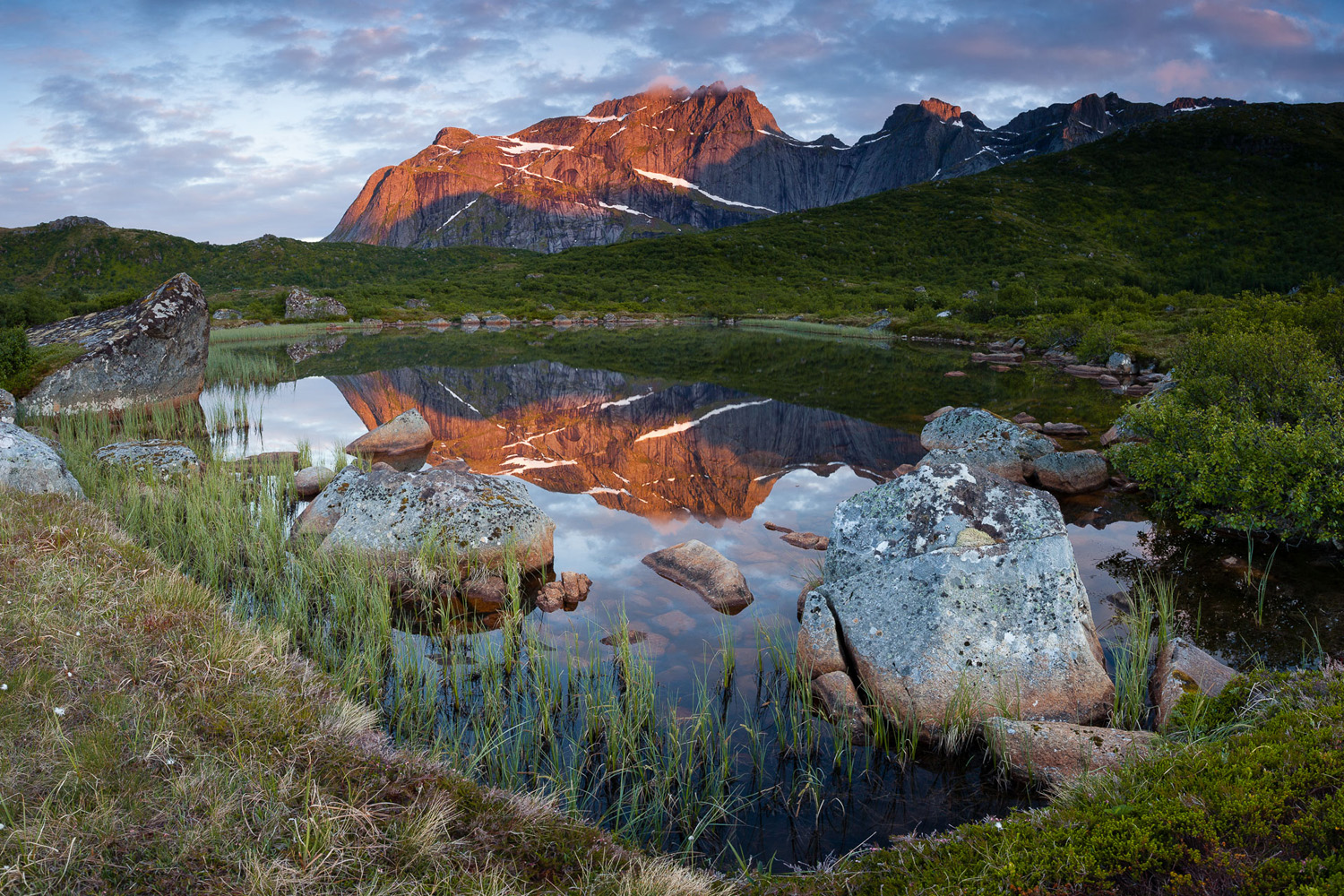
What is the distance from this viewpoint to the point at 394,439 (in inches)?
712

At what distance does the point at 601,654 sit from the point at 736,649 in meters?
1.56

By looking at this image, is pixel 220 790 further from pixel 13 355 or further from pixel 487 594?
pixel 13 355

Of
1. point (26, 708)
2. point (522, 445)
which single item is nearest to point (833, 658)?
point (26, 708)

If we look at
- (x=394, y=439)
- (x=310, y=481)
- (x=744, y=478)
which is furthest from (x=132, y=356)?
(x=744, y=478)

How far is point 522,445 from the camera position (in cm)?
1931

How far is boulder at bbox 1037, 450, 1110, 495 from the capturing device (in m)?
14.6

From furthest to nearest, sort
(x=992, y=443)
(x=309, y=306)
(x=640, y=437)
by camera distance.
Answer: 1. (x=309, y=306)
2. (x=640, y=437)
3. (x=992, y=443)

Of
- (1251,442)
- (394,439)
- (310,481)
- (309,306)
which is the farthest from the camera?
(309,306)

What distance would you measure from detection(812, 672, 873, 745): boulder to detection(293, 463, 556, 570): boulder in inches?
185

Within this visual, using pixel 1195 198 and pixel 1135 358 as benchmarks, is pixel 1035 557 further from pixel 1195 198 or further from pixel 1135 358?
pixel 1195 198

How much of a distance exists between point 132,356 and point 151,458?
10.5 meters

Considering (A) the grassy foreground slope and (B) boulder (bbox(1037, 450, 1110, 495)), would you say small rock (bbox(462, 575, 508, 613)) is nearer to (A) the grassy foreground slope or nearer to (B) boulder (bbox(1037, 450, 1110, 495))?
(B) boulder (bbox(1037, 450, 1110, 495))

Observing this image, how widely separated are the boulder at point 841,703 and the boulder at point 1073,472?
1008 cm

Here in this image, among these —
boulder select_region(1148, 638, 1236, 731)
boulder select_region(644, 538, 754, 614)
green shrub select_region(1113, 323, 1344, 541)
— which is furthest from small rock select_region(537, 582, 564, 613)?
green shrub select_region(1113, 323, 1344, 541)
